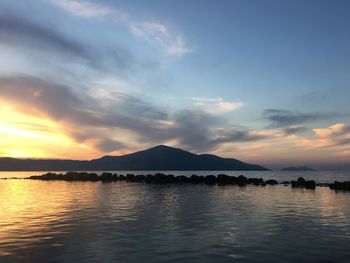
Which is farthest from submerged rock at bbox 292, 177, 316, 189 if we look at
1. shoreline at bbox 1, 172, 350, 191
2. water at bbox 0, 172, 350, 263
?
water at bbox 0, 172, 350, 263

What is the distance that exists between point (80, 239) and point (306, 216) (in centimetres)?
2390

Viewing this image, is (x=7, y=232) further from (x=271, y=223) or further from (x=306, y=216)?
(x=306, y=216)

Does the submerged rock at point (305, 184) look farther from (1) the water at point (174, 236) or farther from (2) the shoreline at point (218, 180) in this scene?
(1) the water at point (174, 236)

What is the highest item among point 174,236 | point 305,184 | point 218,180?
point 218,180

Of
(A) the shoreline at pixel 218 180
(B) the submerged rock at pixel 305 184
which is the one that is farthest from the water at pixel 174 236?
(A) the shoreline at pixel 218 180

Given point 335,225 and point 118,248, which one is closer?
point 118,248

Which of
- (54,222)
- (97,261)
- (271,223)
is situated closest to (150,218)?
(54,222)

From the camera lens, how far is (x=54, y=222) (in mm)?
32438

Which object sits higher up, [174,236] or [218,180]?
[218,180]

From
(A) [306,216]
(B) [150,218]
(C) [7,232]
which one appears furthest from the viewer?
(A) [306,216]

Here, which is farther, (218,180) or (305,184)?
(218,180)

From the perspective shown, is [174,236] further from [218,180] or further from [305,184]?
[218,180]

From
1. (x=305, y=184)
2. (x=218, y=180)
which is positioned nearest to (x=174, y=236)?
(x=305, y=184)

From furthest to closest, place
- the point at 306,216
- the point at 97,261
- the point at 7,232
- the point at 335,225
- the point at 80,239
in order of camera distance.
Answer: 1. the point at 306,216
2. the point at 335,225
3. the point at 7,232
4. the point at 80,239
5. the point at 97,261
